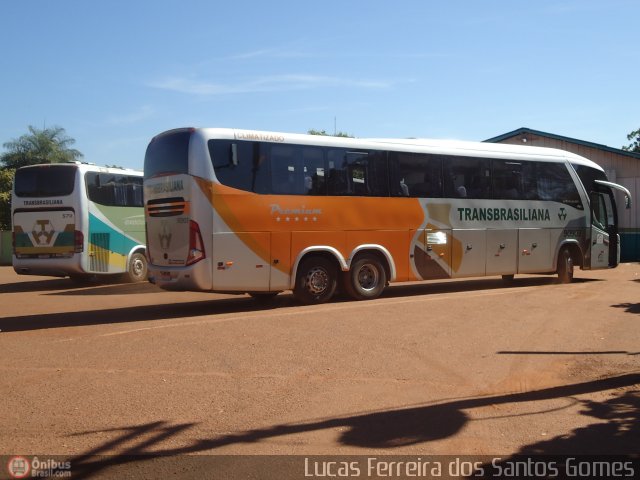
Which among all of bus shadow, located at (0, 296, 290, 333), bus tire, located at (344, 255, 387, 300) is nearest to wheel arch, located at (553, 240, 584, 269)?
bus tire, located at (344, 255, 387, 300)

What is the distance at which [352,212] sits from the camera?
1388 centimetres

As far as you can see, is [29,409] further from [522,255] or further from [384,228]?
[522,255]

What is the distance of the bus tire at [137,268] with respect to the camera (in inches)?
789

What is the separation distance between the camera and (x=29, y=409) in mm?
5945

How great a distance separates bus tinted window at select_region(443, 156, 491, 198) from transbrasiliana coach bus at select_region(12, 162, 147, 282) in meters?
9.70

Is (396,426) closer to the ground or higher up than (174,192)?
closer to the ground

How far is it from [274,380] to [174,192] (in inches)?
238

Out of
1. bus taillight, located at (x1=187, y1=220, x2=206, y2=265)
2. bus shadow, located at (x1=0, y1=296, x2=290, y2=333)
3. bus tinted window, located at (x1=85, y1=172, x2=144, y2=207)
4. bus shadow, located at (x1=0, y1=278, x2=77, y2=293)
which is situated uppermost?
bus tinted window, located at (x1=85, y1=172, x2=144, y2=207)

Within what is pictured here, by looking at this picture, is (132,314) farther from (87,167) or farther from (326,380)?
(87,167)

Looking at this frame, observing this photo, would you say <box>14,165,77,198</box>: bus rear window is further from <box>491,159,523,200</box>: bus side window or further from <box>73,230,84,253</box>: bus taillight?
<box>491,159,523,200</box>: bus side window

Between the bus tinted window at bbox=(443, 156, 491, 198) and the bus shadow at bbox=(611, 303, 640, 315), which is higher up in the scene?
the bus tinted window at bbox=(443, 156, 491, 198)

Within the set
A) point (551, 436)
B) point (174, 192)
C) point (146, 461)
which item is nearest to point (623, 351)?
point (551, 436)

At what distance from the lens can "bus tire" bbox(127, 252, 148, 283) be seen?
20.0 meters

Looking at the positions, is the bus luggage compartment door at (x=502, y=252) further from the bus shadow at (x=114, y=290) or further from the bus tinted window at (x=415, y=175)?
the bus shadow at (x=114, y=290)
